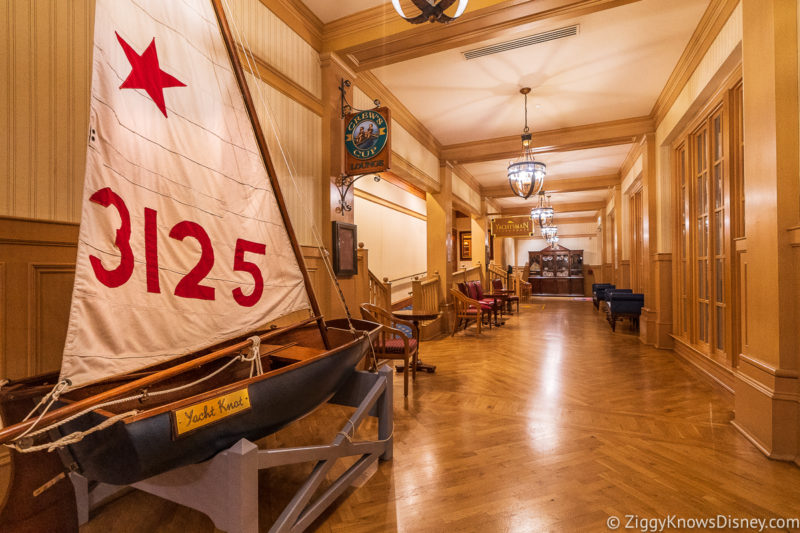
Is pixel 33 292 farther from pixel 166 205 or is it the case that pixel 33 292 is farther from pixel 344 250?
pixel 344 250

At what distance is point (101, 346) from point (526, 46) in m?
4.19

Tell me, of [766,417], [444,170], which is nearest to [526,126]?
[444,170]

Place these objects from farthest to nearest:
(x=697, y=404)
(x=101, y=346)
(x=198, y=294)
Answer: (x=697, y=404) → (x=198, y=294) → (x=101, y=346)

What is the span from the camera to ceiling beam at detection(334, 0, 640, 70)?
9.69 feet

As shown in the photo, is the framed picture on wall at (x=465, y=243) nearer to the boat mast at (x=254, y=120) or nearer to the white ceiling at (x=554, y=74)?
the white ceiling at (x=554, y=74)

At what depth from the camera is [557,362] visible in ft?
14.9

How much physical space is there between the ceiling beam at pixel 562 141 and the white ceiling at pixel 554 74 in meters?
0.14

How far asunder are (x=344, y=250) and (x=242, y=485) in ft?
8.45

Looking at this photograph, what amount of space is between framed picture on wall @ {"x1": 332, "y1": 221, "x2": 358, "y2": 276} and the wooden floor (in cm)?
125

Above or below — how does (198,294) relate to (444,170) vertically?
below

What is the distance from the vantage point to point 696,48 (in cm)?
369

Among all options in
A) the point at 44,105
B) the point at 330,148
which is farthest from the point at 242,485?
the point at 330,148

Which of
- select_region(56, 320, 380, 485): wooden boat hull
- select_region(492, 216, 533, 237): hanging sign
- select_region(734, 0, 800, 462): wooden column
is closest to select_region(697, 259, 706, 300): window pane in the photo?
select_region(734, 0, 800, 462): wooden column

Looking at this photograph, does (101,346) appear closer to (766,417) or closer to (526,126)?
(766,417)
